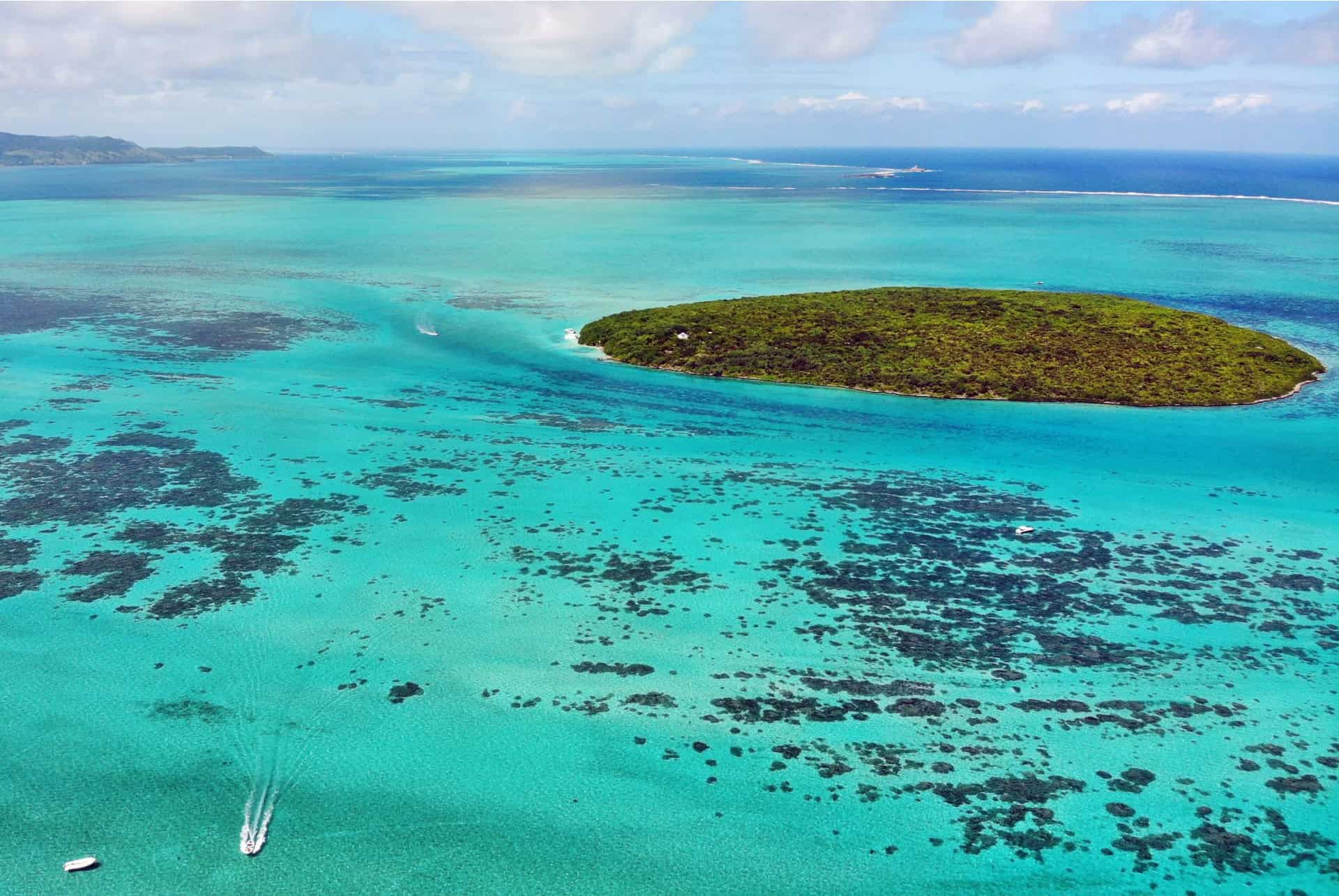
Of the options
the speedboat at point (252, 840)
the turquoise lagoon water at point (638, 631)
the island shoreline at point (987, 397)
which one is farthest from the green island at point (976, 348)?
the speedboat at point (252, 840)

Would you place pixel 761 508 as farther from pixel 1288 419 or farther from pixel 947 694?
pixel 1288 419

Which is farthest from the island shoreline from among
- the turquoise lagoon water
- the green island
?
the turquoise lagoon water

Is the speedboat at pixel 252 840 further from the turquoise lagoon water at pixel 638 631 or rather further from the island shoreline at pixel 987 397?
the island shoreline at pixel 987 397

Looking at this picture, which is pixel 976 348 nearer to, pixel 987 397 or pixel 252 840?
pixel 987 397

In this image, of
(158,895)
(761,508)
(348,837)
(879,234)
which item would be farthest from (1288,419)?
(879,234)

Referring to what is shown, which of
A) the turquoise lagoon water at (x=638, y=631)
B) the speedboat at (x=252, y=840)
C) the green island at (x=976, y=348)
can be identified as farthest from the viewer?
the green island at (x=976, y=348)

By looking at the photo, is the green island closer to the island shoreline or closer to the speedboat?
the island shoreline

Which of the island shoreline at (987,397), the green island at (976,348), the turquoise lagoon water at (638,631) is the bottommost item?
the turquoise lagoon water at (638,631)
